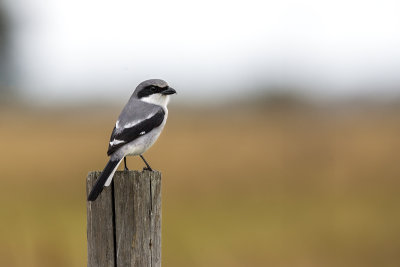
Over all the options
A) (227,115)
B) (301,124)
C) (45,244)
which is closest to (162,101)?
(45,244)

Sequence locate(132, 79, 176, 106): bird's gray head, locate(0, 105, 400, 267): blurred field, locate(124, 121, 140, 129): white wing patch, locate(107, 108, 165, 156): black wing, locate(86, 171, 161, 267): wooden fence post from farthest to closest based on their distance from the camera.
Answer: locate(0, 105, 400, 267): blurred field, locate(132, 79, 176, 106): bird's gray head, locate(124, 121, 140, 129): white wing patch, locate(107, 108, 165, 156): black wing, locate(86, 171, 161, 267): wooden fence post

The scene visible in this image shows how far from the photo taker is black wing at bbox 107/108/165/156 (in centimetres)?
397

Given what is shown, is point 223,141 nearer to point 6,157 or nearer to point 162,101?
point 6,157

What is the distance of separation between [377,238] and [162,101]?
3.62m

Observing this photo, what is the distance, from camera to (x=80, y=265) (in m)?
5.60

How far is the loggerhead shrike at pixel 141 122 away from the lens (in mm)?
4000

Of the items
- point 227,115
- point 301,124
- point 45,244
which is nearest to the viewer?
point 45,244

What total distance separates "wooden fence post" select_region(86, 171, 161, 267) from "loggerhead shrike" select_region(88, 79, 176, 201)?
0.50m

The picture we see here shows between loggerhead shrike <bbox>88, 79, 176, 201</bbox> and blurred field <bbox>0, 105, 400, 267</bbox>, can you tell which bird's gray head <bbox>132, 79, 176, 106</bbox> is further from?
blurred field <bbox>0, 105, 400, 267</bbox>

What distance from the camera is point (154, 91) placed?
470cm

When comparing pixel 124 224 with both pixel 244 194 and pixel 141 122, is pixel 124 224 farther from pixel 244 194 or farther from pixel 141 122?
pixel 244 194

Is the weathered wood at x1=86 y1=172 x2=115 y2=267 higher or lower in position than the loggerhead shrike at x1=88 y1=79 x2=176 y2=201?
lower

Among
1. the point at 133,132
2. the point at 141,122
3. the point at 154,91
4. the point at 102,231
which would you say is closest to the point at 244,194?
the point at 154,91

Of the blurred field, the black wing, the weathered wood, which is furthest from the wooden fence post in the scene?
the blurred field
